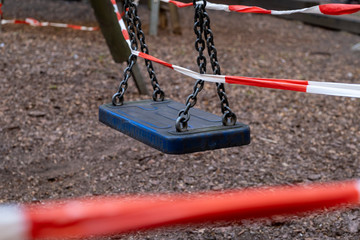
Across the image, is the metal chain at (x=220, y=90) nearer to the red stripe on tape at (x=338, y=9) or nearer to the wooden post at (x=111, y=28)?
the red stripe on tape at (x=338, y=9)

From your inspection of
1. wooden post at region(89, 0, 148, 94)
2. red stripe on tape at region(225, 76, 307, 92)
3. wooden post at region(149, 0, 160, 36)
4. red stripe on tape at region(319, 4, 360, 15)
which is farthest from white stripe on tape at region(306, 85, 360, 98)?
wooden post at region(149, 0, 160, 36)

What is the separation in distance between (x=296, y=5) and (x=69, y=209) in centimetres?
967

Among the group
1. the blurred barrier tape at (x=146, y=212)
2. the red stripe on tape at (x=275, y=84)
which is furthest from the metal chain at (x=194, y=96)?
the blurred barrier tape at (x=146, y=212)

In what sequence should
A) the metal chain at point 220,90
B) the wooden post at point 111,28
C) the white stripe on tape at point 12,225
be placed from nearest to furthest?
1. the white stripe on tape at point 12,225
2. the metal chain at point 220,90
3. the wooden post at point 111,28

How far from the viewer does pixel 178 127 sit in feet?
7.43

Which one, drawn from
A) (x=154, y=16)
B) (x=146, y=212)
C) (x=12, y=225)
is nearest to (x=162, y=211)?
(x=146, y=212)

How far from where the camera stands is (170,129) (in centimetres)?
237

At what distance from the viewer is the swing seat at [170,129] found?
2.23 m

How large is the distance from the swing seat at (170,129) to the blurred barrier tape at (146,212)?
93 centimetres

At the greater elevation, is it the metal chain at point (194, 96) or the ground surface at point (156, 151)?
the metal chain at point (194, 96)

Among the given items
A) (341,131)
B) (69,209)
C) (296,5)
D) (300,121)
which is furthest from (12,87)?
(296,5)

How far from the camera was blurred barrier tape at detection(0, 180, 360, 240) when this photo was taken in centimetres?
108

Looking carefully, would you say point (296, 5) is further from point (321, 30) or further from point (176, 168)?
point (176, 168)

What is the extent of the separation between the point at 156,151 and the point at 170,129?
172 centimetres
